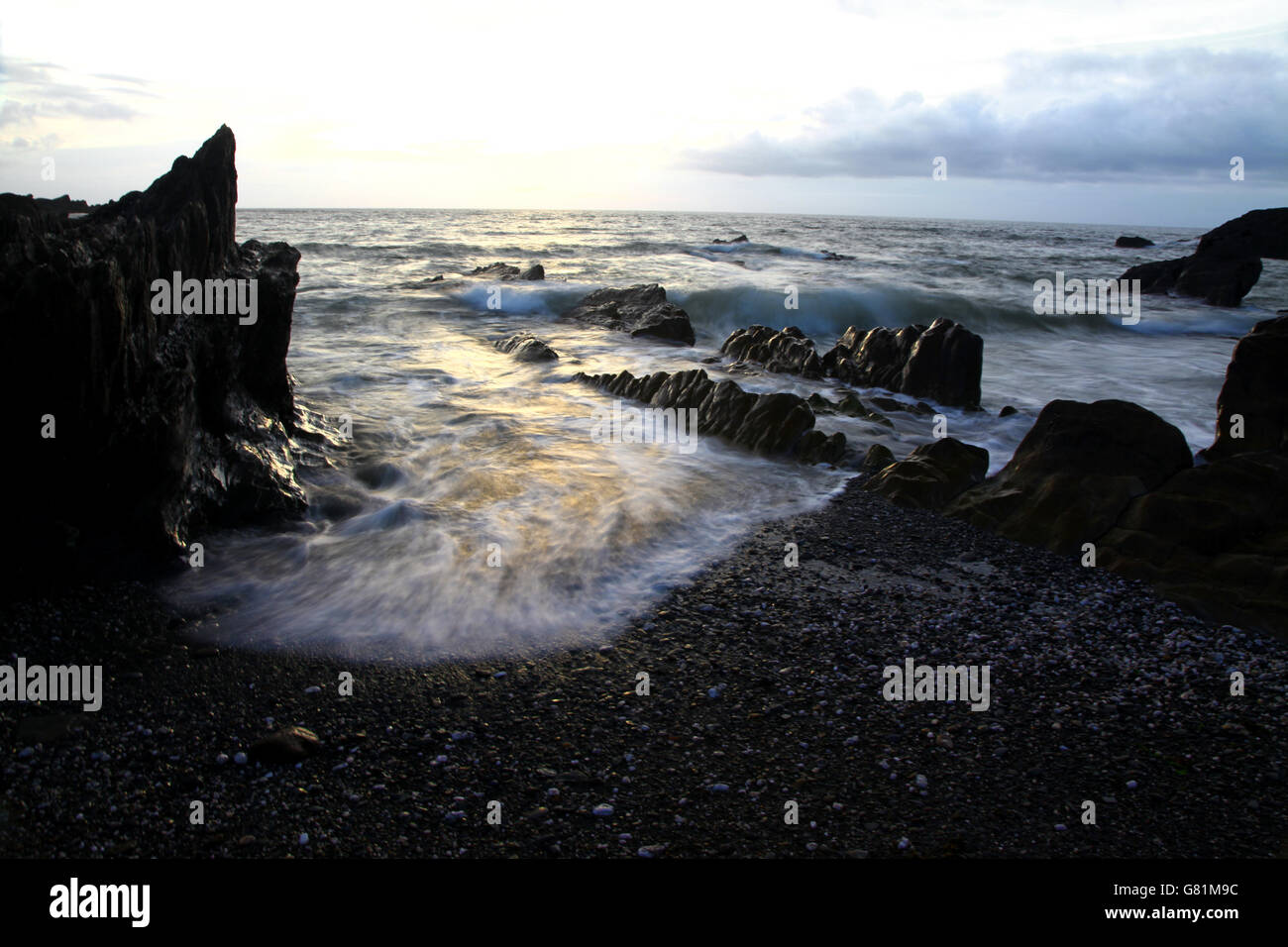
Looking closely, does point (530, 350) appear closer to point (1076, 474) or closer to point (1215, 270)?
point (1076, 474)

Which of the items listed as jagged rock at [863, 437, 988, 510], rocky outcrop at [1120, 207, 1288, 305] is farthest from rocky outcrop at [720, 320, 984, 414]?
rocky outcrop at [1120, 207, 1288, 305]

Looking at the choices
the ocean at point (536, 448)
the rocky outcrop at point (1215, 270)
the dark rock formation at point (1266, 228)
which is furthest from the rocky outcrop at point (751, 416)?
the dark rock formation at point (1266, 228)

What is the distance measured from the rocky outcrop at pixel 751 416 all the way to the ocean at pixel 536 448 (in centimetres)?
30

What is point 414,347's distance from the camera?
53.1ft

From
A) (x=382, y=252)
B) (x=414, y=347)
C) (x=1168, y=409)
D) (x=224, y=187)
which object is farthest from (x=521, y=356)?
(x=382, y=252)

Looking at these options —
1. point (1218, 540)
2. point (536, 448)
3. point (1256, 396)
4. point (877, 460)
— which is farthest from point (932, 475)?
point (536, 448)

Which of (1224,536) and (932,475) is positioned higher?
(932,475)

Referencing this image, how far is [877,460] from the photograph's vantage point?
8.84m

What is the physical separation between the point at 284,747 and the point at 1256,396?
9283 millimetres

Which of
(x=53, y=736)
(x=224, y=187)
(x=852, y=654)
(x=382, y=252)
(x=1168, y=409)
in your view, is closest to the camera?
(x=53, y=736)

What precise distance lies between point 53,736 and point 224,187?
5.69 metres

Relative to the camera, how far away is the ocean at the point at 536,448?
5.54m

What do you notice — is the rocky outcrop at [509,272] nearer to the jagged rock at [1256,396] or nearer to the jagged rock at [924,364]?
the jagged rock at [924,364]
